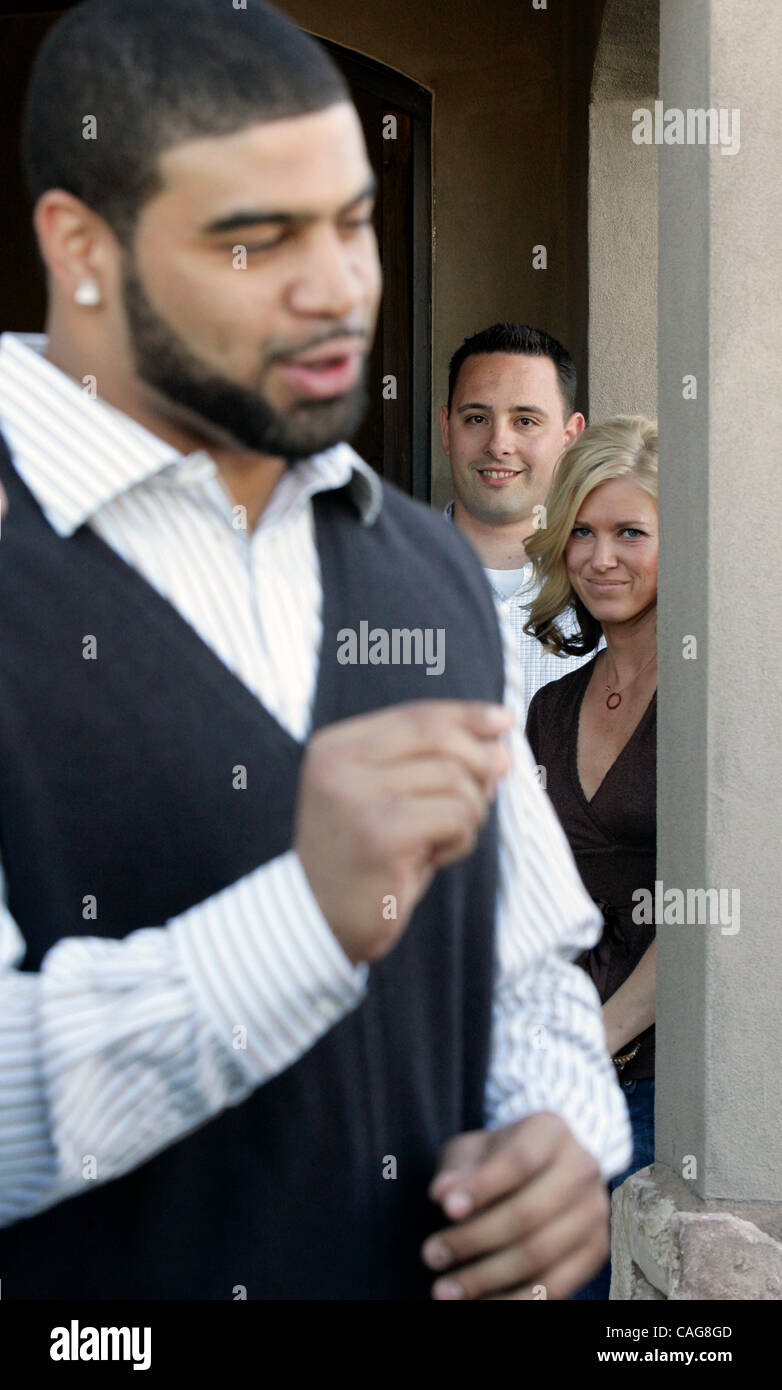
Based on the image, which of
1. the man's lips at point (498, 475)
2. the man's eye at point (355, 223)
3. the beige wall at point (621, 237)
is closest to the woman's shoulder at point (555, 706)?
the man's lips at point (498, 475)

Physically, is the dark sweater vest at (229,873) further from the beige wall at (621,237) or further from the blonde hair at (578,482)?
the beige wall at (621,237)

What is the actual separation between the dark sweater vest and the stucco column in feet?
3.97

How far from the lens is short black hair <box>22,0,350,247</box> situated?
3.29 ft

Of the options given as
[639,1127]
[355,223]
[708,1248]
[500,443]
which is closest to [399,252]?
[500,443]

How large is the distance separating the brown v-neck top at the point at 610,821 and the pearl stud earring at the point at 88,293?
154 cm

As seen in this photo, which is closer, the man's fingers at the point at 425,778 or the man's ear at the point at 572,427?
the man's fingers at the point at 425,778

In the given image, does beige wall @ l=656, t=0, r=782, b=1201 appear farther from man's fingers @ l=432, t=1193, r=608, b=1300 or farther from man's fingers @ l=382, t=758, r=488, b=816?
man's fingers @ l=382, t=758, r=488, b=816

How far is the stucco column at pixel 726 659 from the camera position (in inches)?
91.4

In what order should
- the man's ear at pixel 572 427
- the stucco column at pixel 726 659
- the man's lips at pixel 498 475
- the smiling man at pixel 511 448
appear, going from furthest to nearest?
the man's ear at pixel 572 427
the man's lips at pixel 498 475
the smiling man at pixel 511 448
the stucco column at pixel 726 659

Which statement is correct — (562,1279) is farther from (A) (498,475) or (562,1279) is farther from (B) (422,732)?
(A) (498,475)

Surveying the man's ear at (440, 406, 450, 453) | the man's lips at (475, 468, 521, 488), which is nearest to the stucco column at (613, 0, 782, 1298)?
the man's lips at (475, 468, 521, 488)

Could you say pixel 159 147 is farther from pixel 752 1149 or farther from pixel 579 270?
pixel 579 270

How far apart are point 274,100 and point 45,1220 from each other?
739 mm
